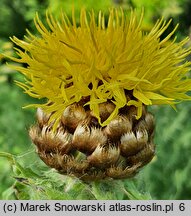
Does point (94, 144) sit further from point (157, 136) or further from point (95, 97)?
point (157, 136)

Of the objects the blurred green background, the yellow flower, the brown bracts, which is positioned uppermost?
the yellow flower

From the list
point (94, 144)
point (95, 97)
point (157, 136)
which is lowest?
point (157, 136)

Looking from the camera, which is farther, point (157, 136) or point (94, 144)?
point (157, 136)

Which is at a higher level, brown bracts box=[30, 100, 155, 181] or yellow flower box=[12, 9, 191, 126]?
yellow flower box=[12, 9, 191, 126]

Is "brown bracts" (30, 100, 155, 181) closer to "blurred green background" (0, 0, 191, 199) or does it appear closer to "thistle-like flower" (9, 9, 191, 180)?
"thistle-like flower" (9, 9, 191, 180)

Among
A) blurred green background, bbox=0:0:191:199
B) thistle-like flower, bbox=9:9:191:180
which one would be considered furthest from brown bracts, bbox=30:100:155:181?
blurred green background, bbox=0:0:191:199

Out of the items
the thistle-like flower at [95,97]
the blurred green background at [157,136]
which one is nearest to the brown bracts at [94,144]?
the thistle-like flower at [95,97]

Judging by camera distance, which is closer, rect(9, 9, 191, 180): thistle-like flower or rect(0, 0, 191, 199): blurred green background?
rect(9, 9, 191, 180): thistle-like flower

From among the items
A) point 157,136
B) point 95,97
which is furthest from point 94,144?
point 157,136

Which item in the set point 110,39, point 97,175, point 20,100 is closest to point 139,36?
point 110,39
